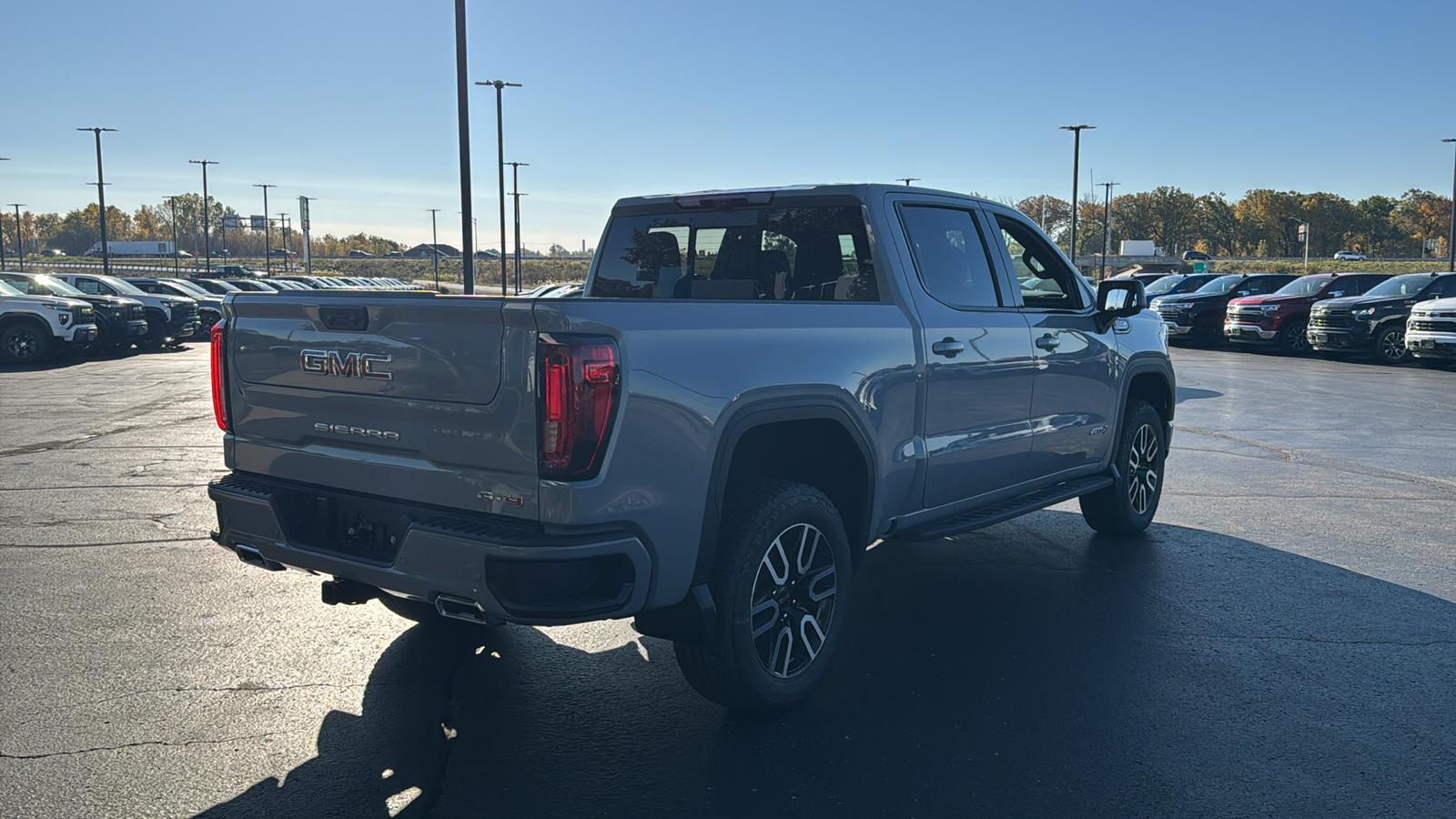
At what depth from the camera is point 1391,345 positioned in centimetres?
2188

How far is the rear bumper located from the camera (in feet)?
10.9

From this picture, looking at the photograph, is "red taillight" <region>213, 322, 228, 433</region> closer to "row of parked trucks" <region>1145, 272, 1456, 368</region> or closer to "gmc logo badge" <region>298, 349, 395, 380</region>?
"gmc logo badge" <region>298, 349, 395, 380</region>

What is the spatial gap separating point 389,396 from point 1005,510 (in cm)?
301

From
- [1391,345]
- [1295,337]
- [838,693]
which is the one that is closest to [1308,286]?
[1295,337]

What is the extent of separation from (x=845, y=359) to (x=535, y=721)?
1773 mm

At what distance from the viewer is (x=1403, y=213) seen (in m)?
140

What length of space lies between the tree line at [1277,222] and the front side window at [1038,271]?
132 m

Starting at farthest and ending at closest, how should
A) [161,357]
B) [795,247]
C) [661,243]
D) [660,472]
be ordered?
[161,357]
[661,243]
[795,247]
[660,472]

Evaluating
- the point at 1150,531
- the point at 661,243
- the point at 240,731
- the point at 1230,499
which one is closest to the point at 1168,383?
the point at 1150,531

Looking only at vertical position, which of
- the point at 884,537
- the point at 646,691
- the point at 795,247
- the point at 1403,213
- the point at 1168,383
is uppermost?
the point at 1403,213

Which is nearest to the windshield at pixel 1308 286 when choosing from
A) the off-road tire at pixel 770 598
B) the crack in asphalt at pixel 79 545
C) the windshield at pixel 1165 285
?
the windshield at pixel 1165 285

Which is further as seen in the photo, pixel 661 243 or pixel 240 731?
pixel 661 243

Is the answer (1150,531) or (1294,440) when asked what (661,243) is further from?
(1294,440)

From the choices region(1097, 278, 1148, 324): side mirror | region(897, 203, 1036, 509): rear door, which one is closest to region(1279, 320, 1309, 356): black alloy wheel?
region(1097, 278, 1148, 324): side mirror
